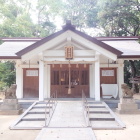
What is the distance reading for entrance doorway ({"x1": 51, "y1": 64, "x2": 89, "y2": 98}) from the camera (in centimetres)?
1304

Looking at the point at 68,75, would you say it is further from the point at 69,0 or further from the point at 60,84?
the point at 69,0

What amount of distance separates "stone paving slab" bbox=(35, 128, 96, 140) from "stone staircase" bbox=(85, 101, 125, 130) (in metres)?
0.79

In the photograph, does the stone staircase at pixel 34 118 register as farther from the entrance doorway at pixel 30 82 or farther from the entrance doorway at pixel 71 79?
the entrance doorway at pixel 30 82

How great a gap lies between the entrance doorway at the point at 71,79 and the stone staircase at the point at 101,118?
→ 2258 millimetres

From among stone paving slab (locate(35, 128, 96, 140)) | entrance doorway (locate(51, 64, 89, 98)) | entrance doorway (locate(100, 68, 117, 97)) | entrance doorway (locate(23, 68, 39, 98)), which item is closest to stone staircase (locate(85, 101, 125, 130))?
stone paving slab (locate(35, 128, 96, 140))

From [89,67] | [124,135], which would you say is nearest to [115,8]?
[89,67]

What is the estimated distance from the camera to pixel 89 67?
13.1 m

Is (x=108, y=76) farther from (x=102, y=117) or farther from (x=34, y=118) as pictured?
(x=34, y=118)

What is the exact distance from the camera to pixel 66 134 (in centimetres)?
638

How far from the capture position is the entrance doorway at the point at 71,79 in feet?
42.8

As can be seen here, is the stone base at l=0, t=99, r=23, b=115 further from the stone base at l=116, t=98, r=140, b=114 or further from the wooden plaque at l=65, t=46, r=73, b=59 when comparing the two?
the stone base at l=116, t=98, r=140, b=114

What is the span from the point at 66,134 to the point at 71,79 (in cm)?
683

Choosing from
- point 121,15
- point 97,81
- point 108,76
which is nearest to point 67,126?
point 97,81

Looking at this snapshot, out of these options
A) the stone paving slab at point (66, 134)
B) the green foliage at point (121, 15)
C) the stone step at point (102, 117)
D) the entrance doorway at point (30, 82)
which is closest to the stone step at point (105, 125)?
the stone step at point (102, 117)
